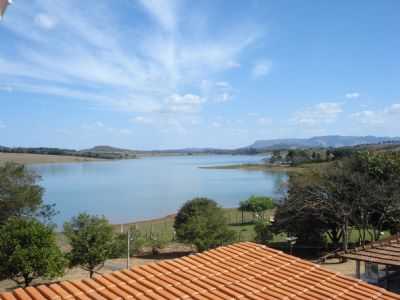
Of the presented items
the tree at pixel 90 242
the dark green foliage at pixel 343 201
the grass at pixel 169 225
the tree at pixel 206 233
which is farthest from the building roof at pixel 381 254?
the grass at pixel 169 225

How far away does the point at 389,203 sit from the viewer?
2128 cm

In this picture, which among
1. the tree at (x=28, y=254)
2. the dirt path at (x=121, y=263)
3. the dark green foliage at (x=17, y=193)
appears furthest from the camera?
the dark green foliage at (x=17, y=193)

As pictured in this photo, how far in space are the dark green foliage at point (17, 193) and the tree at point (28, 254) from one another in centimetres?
1034

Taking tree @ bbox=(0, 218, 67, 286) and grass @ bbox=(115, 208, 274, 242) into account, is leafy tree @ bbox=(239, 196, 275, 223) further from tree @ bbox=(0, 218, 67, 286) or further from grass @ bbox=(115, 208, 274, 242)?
tree @ bbox=(0, 218, 67, 286)

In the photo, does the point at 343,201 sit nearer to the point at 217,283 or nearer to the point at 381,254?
the point at 381,254

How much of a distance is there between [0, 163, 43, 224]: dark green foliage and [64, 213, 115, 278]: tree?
8.53m

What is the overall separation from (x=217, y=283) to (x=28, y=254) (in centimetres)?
984

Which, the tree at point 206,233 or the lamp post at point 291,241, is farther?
the lamp post at point 291,241

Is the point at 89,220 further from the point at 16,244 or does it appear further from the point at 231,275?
the point at 231,275

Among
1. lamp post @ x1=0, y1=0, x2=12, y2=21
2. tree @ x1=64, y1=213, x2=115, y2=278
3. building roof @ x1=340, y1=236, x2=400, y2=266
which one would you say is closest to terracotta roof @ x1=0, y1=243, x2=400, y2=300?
lamp post @ x1=0, y1=0, x2=12, y2=21

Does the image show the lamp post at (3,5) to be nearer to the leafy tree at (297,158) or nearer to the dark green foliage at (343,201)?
the dark green foliage at (343,201)

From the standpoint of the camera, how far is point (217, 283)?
4336 mm

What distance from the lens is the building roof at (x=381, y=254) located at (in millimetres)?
9716

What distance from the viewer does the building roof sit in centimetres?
972
